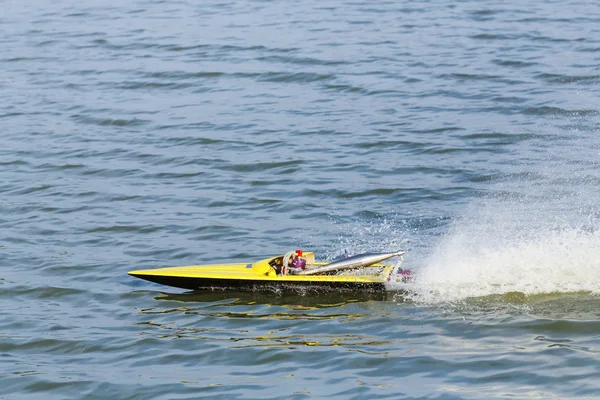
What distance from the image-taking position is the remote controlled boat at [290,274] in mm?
15367

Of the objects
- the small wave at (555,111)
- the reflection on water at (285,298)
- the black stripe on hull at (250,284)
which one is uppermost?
the small wave at (555,111)

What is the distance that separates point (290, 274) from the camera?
15.6m

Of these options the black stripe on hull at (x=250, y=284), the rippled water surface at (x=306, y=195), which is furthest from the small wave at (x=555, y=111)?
the black stripe on hull at (x=250, y=284)

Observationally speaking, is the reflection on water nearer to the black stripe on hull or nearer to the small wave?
the black stripe on hull

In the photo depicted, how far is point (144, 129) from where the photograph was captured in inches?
976

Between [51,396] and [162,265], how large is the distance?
15.5ft

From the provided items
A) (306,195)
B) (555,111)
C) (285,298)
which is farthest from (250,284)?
(555,111)

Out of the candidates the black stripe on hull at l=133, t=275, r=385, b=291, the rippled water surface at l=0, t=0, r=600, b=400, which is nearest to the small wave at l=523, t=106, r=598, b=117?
the rippled water surface at l=0, t=0, r=600, b=400

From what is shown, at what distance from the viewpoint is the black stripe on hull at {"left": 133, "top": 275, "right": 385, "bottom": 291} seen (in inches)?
605

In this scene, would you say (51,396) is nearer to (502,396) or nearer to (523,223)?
(502,396)

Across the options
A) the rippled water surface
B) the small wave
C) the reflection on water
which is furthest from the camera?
the small wave

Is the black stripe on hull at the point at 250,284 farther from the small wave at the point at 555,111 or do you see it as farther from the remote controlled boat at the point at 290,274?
the small wave at the point at 555,111

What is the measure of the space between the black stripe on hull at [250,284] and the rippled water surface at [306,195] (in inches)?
6.9

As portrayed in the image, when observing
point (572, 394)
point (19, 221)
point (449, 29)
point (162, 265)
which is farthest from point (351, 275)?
point (449, 29)
